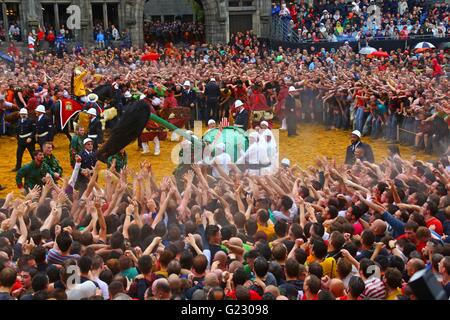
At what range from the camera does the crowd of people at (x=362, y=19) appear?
31.0 meters

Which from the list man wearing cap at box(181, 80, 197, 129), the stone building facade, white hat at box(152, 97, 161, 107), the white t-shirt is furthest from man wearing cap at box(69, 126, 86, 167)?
the stone building facade

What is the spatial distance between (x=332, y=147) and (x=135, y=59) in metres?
13.1

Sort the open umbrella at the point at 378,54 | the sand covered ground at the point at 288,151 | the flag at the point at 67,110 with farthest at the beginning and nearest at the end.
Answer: the open umbrella at the point at 378,54, the flag at the point at 67,110, the sand covered ground at the point at 288,151

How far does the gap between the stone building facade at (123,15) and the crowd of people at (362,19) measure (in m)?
1.17

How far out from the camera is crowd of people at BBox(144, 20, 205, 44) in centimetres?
3362

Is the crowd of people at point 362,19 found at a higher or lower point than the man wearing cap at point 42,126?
higher

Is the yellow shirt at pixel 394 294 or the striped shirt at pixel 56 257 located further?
the striped shirt at pixel 56 257

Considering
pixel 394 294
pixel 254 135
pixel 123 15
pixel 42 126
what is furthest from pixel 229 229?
pixel 123 15

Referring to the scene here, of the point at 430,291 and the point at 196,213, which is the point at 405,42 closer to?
the point at 196,213

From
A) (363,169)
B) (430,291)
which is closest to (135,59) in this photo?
(363,169)

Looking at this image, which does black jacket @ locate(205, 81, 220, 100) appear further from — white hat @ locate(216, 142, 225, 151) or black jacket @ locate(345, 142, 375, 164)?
white hat @ locate(216, 142, 225, 151)

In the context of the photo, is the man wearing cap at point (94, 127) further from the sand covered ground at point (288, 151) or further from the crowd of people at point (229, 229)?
the sand covered ground at point (288, 151)

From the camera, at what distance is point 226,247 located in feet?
21.9

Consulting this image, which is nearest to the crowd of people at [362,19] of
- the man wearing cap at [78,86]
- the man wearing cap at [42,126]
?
the man wearing cap at [78,86]
